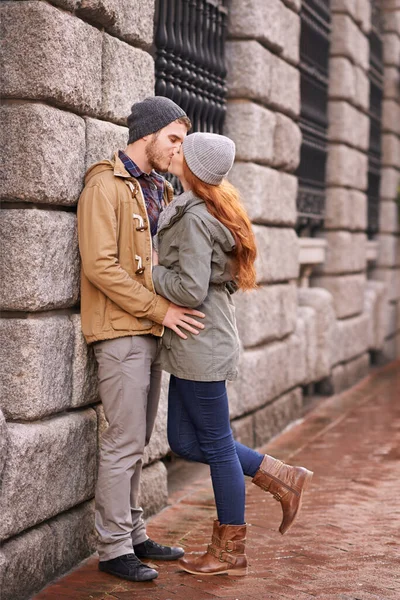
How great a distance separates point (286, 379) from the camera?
28.1 feet

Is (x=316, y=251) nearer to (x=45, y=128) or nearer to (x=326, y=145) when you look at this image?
(x=326, y=145)

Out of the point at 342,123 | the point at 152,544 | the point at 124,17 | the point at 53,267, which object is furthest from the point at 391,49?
the point at 53,267

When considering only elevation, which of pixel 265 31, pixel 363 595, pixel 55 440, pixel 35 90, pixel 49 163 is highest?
pixel 265 31

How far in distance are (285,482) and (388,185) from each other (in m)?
9.76

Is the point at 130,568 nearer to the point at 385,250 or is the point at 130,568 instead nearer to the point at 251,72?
the point at 251,72

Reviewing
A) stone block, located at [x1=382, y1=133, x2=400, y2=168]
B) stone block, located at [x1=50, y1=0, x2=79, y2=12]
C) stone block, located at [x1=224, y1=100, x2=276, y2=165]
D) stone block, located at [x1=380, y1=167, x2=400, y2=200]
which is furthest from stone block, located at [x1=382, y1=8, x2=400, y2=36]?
stone block, located at [x1=50, y1=0, x2=79, y2=12]

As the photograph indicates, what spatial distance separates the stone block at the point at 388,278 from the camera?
14047 mm

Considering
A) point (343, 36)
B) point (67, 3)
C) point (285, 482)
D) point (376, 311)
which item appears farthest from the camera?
point (376, 311)

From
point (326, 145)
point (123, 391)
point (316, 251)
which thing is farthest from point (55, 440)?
point (326, 145)

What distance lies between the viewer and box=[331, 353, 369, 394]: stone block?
35.4 feet

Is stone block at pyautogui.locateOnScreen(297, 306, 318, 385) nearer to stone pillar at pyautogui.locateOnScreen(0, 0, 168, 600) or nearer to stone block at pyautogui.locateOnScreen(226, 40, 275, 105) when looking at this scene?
stone block at pyautogui.locateOnScreen(226, 40, 275, 105)

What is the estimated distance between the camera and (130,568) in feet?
15.0

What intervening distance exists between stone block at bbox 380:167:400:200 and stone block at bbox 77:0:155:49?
9047 mm

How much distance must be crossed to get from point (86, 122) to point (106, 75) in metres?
0.31
